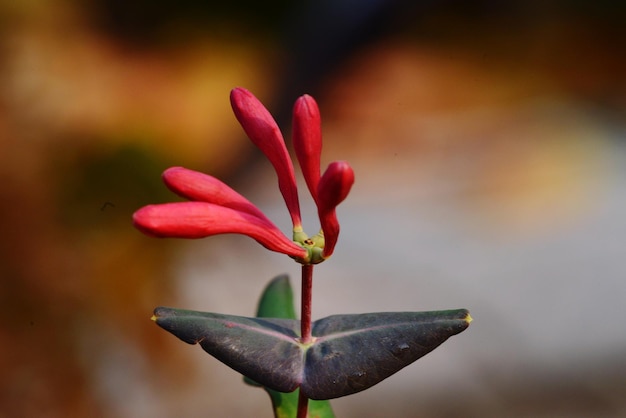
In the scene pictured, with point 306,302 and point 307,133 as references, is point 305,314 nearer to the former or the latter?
point 306,302

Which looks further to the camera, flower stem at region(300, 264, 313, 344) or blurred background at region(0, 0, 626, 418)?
blurred background at region(0, 0, 626, 418)

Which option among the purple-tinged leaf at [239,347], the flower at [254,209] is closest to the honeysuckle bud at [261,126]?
the flower at [254,209]

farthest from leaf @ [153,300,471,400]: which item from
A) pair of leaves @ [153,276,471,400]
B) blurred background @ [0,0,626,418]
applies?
blurred background @ [0,0,626,418]

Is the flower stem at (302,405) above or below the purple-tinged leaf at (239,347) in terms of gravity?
below

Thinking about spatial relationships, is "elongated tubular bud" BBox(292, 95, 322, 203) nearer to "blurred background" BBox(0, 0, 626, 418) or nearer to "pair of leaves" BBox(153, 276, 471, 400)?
"pair of leaves" BBox(153, 276, 471, 400)

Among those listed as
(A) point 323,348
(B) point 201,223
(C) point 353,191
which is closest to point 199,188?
(B) point 201,223

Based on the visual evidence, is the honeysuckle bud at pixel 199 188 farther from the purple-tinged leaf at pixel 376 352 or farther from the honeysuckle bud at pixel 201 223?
the purple-tinged leaf at pixel 376 352

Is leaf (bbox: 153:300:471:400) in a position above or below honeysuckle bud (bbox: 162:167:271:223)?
below
